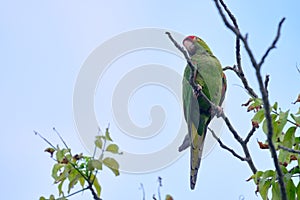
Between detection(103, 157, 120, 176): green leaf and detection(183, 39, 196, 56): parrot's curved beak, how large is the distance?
283 cm

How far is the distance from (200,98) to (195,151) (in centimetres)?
67

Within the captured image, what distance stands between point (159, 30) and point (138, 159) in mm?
1107

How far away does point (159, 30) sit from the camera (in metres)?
3.70

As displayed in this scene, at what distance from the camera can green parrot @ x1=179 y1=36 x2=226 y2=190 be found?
3864mm

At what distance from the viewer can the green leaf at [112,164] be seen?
2.36m

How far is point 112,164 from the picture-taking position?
7.79 ft

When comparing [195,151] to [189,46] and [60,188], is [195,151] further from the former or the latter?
[189,46]

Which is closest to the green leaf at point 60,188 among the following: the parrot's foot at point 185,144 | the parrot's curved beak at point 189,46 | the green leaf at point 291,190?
the green leaf at point 291,190

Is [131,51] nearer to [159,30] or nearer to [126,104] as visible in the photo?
[159,30]

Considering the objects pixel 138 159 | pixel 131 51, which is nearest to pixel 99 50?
pixel 131 51

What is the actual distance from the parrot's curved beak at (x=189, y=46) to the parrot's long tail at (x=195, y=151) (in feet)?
3.96

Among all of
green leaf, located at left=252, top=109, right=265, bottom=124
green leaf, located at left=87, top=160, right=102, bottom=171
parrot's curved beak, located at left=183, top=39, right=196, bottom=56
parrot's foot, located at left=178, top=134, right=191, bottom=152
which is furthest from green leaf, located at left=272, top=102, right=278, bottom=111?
parrot's curved beak, located at left=183, top=39, right=196, bottom=56

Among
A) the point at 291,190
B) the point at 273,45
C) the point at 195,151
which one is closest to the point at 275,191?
the point at 291,190

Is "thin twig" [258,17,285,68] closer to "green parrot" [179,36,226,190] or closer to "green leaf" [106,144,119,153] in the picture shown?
"green leaf" [106,144,119,153]
